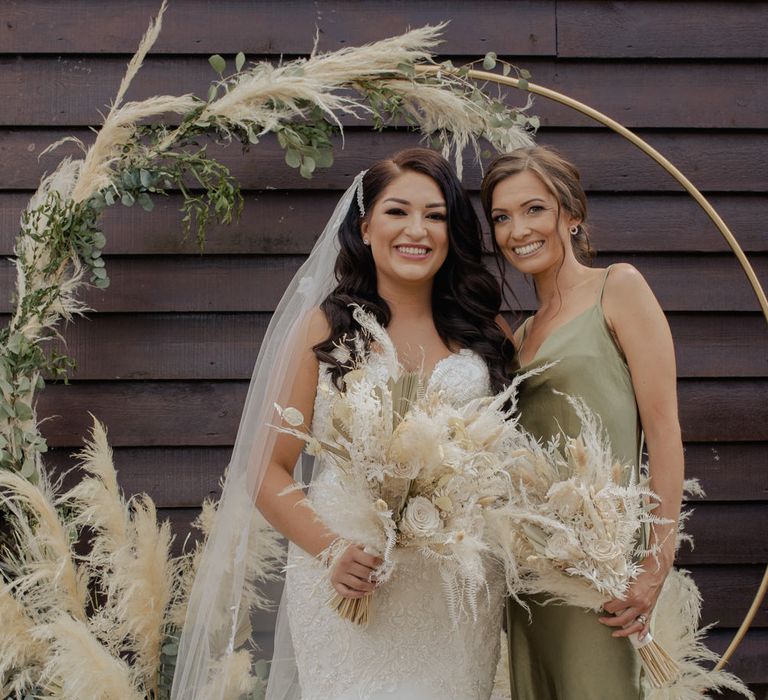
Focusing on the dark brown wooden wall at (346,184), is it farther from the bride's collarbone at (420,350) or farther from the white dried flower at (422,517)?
the white dried flower at (422,517)

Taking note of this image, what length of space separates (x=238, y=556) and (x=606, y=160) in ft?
7.00

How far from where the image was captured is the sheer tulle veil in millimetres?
2799

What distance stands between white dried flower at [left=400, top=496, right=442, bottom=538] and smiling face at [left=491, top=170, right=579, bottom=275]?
1029 mm

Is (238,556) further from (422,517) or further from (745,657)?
(745,657)

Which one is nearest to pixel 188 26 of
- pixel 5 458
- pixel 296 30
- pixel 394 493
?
pixel 296 30

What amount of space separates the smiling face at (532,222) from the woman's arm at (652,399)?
0.21 m

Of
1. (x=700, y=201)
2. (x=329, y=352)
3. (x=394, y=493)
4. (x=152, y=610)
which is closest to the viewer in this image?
(x=394, y=493)

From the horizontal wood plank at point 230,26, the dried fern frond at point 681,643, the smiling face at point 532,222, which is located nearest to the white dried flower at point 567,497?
the smiling face at point 532,222

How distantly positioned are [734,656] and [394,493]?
228cm

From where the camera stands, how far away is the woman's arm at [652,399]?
2480mm

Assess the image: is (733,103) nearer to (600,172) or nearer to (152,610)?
(600,172)

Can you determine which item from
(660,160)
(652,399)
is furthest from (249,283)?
(652,399)

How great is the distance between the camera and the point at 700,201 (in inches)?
134

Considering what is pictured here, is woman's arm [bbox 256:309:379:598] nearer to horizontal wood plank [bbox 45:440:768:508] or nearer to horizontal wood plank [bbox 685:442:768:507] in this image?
horizontal wood plank [bbox 45:440:768:508]
